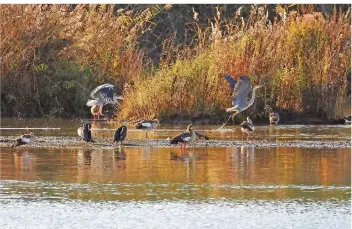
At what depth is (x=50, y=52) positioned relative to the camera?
76.5ft

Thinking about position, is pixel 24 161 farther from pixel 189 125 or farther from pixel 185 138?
pixel 189 125

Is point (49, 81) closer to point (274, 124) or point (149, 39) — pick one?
point (274, 124)

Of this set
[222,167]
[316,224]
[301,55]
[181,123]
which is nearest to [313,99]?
[301,55]

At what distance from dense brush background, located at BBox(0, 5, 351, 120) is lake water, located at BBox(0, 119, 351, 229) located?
571cm

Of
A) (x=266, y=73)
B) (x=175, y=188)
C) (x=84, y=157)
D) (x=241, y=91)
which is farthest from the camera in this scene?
(x=266, y=73)

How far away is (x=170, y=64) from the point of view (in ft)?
71.9

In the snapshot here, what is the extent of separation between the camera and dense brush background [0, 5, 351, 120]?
20781mm

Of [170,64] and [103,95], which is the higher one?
[170,64]

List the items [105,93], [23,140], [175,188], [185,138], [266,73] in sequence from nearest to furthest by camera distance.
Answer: [175,188] → [23,140] → [185,138] → [105,93] → [266,73]

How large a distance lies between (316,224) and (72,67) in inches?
592

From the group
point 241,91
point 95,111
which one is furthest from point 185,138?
point 95,111

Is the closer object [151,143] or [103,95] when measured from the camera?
[151,143]

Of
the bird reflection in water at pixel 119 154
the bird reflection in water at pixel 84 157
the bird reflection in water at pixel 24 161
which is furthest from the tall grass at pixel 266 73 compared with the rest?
the bird reflection in water at pixel 24 161

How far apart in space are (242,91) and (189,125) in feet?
8.12
